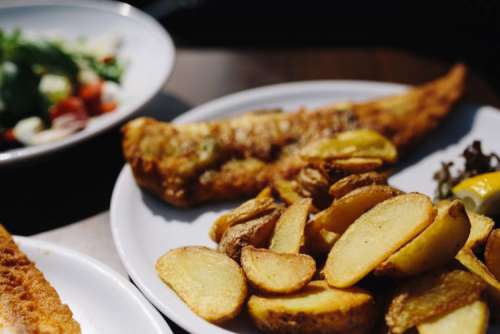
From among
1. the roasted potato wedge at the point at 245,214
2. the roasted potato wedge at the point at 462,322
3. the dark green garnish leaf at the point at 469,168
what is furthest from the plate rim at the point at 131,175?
the dark green garnish leaf at the point at 469,168

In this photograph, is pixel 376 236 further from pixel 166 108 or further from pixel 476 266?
pixel 166 108

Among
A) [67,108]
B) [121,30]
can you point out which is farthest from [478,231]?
[121,30]

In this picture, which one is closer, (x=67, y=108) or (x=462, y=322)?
(x=462, y=322)

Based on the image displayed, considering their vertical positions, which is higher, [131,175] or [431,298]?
[431,298]

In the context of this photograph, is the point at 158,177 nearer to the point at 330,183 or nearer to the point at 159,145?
the point at 159,145

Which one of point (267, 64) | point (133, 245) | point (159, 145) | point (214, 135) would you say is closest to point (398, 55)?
point (267, 64)

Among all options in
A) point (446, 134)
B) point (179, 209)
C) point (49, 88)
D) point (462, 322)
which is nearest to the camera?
point (462, 322)
